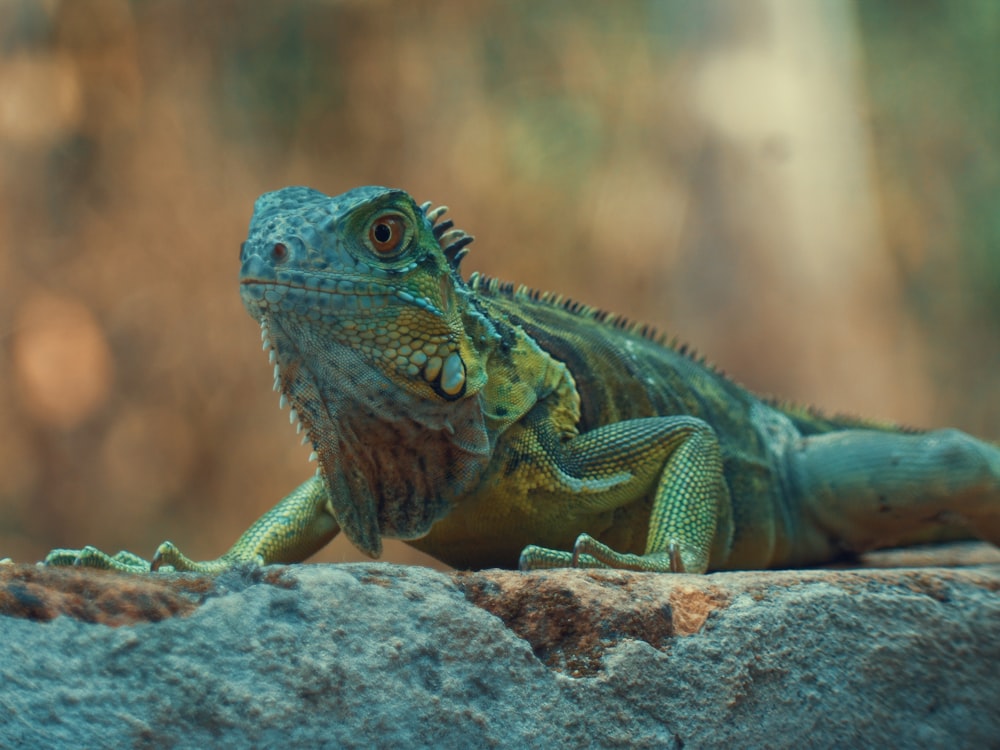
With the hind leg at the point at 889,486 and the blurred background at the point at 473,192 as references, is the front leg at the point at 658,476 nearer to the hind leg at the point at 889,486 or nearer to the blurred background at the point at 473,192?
the hind leg at the point at 889,486

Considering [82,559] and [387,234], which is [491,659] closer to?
[82,559]

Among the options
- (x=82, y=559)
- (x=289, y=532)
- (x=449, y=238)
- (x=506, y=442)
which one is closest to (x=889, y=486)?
(x=506, y=442)

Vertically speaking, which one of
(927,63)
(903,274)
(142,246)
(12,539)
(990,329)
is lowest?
(12,539)

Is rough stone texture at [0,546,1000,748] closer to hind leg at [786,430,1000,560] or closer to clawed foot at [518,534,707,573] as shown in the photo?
clawed foot at [518,534,707,573]

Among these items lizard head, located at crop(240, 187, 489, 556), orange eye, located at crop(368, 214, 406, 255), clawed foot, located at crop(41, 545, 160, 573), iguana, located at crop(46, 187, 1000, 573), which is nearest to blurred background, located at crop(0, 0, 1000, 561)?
iguana, located at crop(46, 187, 1000, 573)

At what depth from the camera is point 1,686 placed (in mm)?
2084

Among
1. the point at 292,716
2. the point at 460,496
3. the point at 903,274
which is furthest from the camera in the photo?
the point at 903,274

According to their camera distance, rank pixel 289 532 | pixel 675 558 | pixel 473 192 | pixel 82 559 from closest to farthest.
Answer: pixel 82 559, pixel 675 558, pixel 289 532, pixel 473 192

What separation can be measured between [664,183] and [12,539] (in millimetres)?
7747

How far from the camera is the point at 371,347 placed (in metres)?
3.29

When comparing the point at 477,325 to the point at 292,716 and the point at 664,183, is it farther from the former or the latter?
the point at 664,183

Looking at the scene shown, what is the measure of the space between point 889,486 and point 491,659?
3.13 metres

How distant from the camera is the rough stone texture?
2.19 m

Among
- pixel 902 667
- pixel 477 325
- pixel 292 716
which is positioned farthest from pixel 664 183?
pixel 292 716
